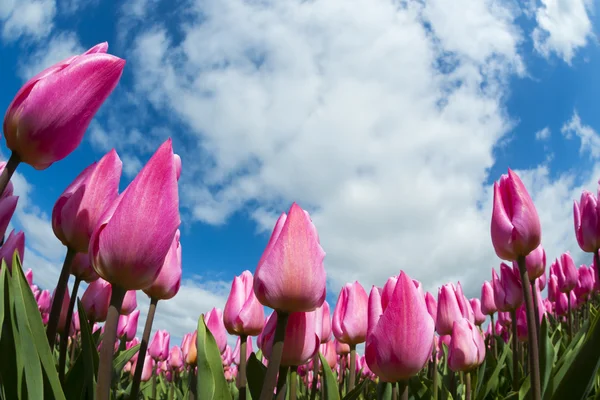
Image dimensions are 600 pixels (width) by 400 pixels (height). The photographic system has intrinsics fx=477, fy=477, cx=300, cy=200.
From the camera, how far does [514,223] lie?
2.42 meters

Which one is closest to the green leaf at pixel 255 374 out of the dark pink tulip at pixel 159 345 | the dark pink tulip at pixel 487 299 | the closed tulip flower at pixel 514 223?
the closed tulip flower at pixel 514 223

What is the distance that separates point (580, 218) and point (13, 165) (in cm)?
360

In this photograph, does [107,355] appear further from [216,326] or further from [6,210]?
[216,326]

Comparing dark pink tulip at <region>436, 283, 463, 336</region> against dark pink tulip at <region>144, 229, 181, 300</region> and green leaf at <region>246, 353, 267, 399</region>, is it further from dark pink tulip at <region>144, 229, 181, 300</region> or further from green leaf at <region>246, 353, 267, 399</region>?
dark pink tulip at <region>144, 229, 181, 300</region>

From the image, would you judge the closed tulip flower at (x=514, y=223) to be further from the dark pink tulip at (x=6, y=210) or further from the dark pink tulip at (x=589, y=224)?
the dark pink tulip at (x=6, y=210)

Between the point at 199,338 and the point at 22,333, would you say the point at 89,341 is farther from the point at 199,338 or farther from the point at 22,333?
the point at 199,338

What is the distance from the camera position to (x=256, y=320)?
240 centimetres

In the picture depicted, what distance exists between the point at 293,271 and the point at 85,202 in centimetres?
70

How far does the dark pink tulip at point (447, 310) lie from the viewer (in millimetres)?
3248

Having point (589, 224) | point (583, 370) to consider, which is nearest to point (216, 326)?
point (583, 370)

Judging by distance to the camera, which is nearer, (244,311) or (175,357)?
(244,311)

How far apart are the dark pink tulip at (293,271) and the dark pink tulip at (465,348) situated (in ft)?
5.90

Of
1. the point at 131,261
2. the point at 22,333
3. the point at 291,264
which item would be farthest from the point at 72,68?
the point at 291,264

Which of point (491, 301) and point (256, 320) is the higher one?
point (491, 301)
